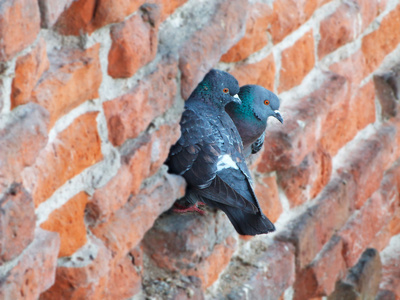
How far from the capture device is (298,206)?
160 cm

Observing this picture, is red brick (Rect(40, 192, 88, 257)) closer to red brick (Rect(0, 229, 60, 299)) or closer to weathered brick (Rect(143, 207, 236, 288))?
red brick (Rect(0, 229, 60, 299))

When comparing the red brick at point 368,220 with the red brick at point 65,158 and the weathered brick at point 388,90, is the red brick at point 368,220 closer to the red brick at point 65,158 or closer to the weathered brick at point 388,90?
the weathered brick at point 388,90

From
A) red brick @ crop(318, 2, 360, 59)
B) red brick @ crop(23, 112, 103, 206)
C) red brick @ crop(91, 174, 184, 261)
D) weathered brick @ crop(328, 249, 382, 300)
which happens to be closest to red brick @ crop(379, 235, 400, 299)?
weathered brick @ crop(328, 249, 382, 300)

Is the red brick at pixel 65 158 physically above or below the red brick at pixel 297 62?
below

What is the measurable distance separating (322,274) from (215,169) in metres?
0.65

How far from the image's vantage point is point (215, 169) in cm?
115

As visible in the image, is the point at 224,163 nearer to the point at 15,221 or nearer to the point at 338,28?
the point at 15,221

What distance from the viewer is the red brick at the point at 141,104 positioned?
0.95 meters

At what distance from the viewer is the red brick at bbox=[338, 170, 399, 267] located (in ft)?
5.93

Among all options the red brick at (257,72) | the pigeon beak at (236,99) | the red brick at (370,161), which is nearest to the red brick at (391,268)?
the red brick at (370,161)

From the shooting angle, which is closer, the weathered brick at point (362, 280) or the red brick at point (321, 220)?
the red brick at point (321, 220)

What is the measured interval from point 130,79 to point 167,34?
5.5 inches

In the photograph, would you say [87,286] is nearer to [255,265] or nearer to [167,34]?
[167,34]

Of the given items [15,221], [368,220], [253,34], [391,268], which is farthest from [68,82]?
[391,268]
